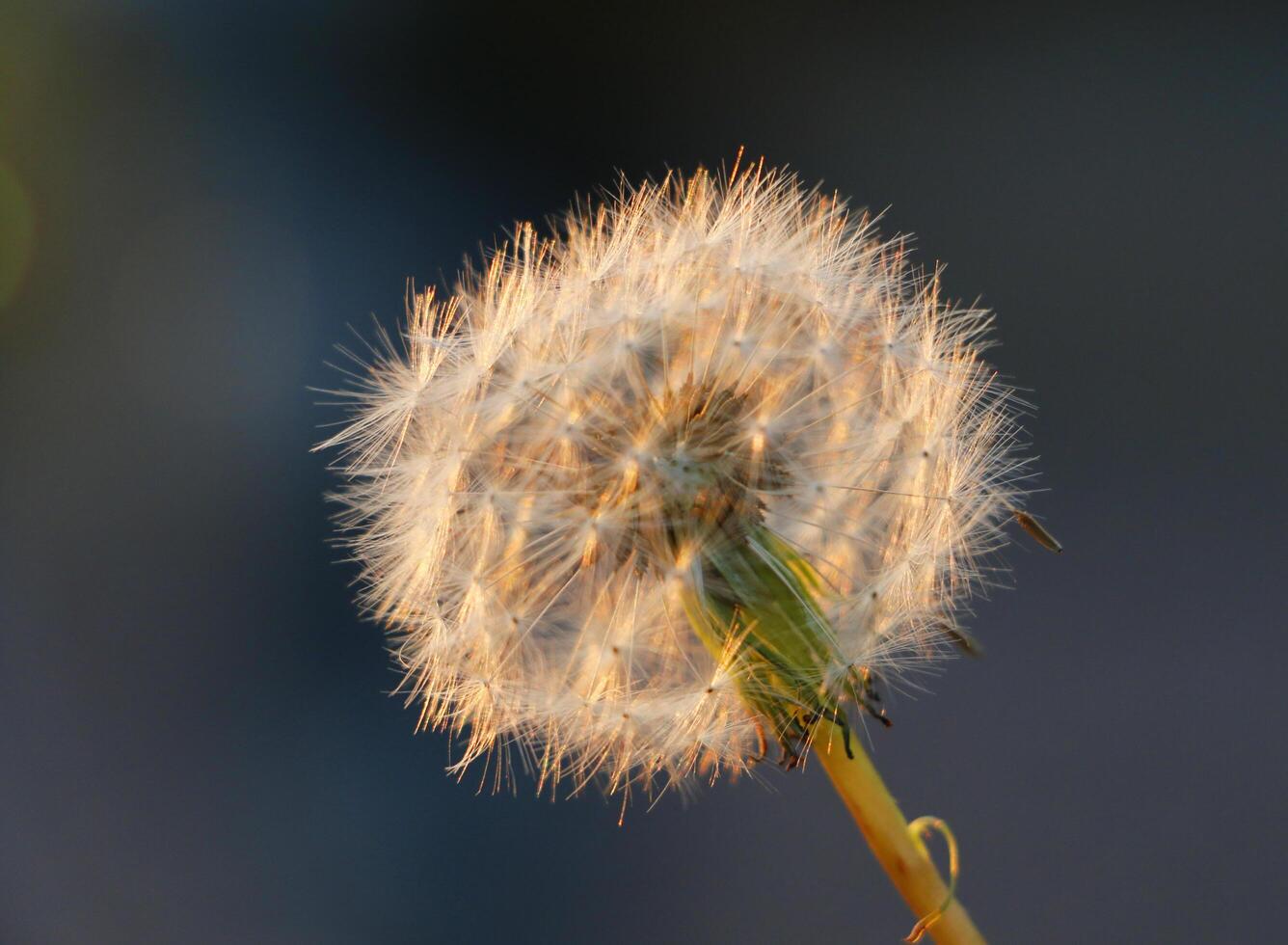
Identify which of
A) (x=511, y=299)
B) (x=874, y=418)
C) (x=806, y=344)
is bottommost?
(x=874, y=418)

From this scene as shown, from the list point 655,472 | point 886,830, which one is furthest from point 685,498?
point 886,830

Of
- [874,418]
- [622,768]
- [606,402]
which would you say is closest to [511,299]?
[606,402]

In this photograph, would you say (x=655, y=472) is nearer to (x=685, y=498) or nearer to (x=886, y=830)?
(x=685, y=498)

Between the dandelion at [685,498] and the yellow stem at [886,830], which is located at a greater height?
the dandelion at [685,498]

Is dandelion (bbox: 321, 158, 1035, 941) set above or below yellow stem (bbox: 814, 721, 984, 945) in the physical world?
above

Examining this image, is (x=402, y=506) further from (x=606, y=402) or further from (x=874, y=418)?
(x=874, y=418)

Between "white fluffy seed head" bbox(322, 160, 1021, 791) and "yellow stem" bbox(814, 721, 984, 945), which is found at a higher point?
"white fluffy seed head" bbox(322, 160, 1021, 791)
